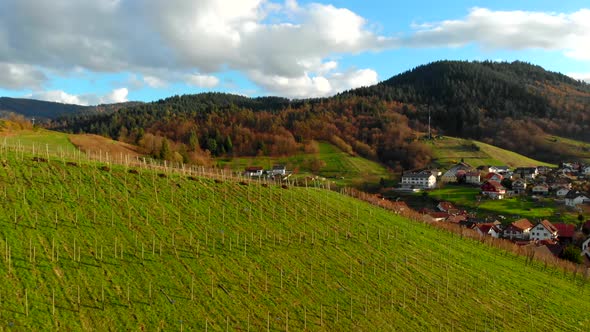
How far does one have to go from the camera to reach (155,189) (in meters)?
36.7

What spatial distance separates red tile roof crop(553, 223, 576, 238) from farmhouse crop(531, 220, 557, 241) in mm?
1346

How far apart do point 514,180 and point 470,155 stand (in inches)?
1321

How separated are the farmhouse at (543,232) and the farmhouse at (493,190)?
23.1 metres

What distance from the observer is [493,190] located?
86.6 m

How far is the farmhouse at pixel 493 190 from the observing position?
85.6 metres

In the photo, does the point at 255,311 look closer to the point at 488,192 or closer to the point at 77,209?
the point at 77,209

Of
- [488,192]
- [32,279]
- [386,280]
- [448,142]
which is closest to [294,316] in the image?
[386,280]

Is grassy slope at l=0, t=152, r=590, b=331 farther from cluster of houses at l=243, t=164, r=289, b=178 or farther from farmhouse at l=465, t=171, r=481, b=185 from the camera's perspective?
cluster of houses at l=243, t=164, r=289, b=178

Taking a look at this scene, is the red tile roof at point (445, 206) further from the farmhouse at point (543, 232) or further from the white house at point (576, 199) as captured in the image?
the white house at point (576, 199)

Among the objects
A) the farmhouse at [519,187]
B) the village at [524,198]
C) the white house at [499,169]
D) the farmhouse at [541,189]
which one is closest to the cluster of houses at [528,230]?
the village at [524,198]

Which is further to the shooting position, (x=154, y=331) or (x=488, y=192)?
(x=488, y=192)

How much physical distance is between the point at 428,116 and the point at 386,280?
511 ft

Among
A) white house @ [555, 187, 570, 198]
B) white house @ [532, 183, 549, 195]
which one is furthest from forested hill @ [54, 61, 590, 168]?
white house @ [555, 187, 570, 198]

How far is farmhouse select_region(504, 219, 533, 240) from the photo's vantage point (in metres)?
62.0
